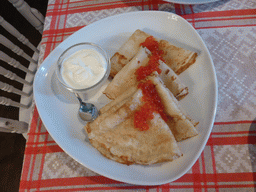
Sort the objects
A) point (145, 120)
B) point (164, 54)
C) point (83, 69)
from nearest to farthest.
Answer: point (145, 120)
point (83, 69)
point (164, 54)

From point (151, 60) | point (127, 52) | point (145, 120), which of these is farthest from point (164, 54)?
point (145, 120)

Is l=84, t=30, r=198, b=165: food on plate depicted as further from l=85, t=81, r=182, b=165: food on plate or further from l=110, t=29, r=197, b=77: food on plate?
l=110, t=29, r=197, b=77: food on plate

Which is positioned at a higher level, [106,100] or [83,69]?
[83,69]

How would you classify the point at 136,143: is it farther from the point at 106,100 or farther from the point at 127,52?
the point at 127,52

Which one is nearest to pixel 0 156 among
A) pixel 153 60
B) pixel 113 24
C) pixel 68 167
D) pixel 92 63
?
pixel 68 167

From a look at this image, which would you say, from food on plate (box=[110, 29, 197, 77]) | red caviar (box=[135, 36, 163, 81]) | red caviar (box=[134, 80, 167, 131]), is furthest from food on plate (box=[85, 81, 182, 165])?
food on plate (box=[110, 29, 197, 77])

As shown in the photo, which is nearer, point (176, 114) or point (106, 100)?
point (176, 114)

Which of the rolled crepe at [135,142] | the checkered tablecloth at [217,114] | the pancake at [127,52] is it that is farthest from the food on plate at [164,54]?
the rolled crepe at [135,142]

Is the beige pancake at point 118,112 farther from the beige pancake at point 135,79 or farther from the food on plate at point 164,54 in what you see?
the food on plate at point 164,54
